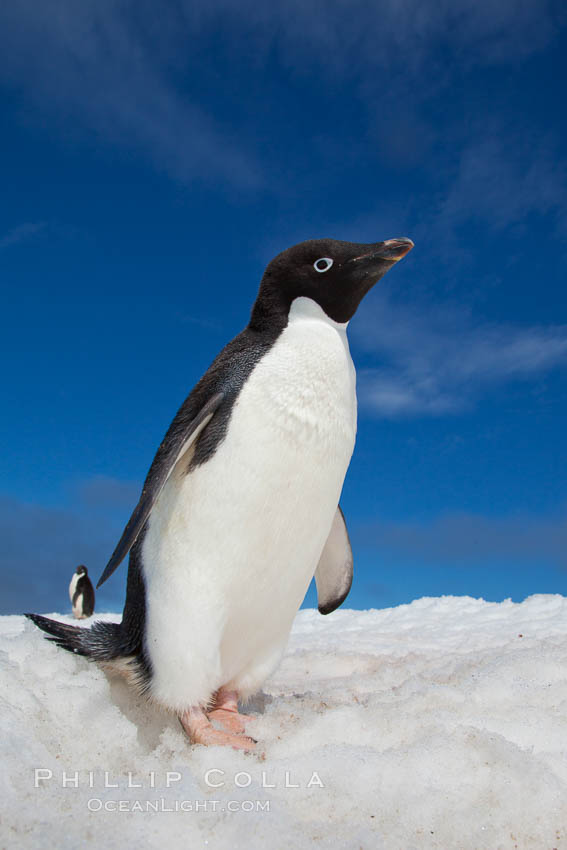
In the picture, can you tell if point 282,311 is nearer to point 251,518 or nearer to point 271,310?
point 271,310

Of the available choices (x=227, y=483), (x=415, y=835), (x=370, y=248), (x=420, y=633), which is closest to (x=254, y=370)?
(x=227, y=483)

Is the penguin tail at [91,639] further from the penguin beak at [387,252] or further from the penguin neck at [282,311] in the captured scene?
the penguin beak at [387,252]

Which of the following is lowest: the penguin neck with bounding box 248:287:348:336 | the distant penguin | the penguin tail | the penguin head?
the penguin tail

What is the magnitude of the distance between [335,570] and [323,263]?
1954 mm

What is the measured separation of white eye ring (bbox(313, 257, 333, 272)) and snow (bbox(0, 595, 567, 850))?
6.55 feet

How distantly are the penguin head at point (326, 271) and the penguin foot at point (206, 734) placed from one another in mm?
1817

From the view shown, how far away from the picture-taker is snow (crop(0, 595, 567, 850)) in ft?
5.54

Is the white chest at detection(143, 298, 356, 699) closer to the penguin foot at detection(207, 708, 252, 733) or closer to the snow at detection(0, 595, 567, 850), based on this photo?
the penguin foot at detection(207, 708, 252, 733)

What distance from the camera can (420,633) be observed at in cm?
579

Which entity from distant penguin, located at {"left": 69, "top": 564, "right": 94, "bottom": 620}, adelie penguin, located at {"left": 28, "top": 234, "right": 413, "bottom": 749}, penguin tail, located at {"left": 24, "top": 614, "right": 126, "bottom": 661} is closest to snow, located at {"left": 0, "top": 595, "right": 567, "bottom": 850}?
penguin tail, located at {"left": 24, "top": 614, "right": 126, "bottom": 661}

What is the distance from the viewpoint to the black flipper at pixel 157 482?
8.36 feet

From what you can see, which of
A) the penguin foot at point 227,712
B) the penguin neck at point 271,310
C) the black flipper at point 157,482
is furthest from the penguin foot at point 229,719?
the penguin neck at point 271,310

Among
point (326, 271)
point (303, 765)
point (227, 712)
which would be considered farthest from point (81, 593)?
point (303, 765)

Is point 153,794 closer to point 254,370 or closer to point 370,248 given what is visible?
point 254,370
